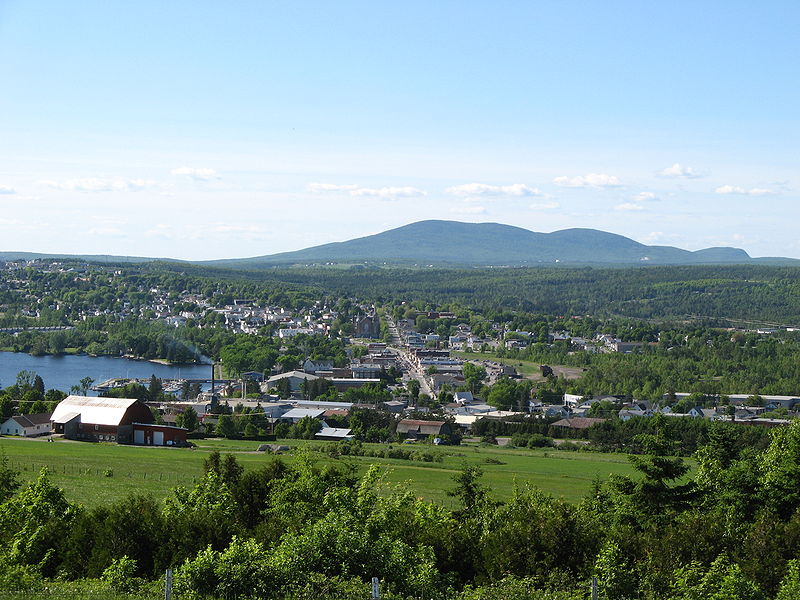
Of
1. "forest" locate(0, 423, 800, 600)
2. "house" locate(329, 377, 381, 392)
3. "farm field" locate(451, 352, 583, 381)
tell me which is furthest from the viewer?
"farm field" locate(451, 352, 583, 381)

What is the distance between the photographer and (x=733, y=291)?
108m

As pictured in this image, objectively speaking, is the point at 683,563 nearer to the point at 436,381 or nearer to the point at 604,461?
the point at 604,461

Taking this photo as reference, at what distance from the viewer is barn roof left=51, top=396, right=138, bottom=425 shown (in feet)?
96.9

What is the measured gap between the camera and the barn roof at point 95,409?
29531 mm

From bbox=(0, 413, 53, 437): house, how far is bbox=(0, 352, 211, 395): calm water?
1792 cm

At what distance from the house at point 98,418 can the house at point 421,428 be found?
370 inches

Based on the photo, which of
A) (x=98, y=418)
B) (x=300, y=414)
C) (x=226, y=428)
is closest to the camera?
(x=98, y=418)

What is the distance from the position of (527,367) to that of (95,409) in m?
34.0

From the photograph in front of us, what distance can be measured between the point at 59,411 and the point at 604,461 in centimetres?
1802

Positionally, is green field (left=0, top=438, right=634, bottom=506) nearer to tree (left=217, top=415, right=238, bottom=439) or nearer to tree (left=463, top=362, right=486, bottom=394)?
tree (left=217, top=415, right=238, bottom=439)

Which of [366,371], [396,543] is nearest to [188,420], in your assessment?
[366,371]

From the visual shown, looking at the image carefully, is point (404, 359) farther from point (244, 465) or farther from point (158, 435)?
point (244, 465)

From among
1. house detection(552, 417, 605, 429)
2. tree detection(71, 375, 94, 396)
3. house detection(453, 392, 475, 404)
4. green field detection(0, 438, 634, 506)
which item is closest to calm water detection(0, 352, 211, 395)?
tree detection(71, 375, 94, 396)

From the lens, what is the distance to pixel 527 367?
5853 centimetres
